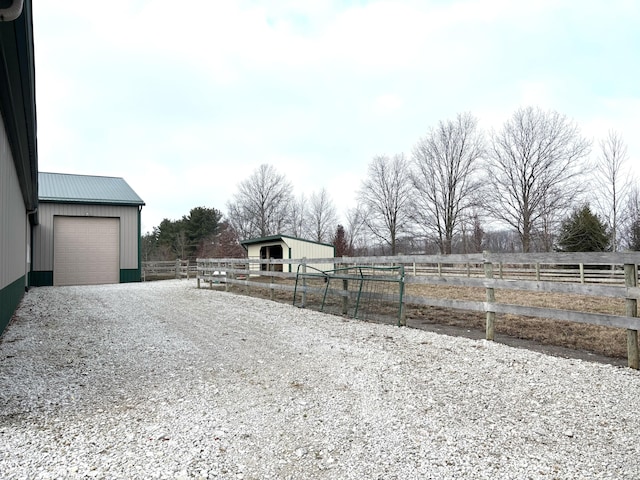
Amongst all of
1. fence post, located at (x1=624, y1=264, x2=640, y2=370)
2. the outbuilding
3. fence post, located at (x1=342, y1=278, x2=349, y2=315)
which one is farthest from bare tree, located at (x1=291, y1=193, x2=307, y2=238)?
fence post, located at (x1=624, y1=264, x2=640, y2=370)

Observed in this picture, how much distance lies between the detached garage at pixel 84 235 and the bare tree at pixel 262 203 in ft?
83.7

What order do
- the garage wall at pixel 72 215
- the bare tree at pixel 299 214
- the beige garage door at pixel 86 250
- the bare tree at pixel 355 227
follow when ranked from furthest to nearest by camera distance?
the bare tree at pixel 299 214 < the bare tree at pixel 355 227 < the beige garage door at pixel 86 250 < the garage wall at pixel 72 215

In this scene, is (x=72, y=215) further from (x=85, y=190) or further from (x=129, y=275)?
(x=129, y=275)

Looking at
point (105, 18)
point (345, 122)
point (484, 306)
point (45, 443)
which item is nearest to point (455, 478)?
point (45, 443)

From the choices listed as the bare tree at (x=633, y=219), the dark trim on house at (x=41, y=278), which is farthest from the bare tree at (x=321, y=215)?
the dark trim on house at (x=41, y=278)

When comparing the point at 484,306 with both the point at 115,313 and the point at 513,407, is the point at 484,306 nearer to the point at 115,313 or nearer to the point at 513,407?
the point at 513,407

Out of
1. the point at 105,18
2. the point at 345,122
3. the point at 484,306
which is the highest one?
Answer: the point at 345,122

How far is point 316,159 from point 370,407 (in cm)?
2695

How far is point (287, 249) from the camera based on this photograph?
73.2 ft

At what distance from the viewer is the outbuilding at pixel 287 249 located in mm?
22188

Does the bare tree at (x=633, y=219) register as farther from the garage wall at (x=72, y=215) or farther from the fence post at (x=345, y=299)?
the garage wall at (x=72, y=215)

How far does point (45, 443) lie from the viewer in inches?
97.3

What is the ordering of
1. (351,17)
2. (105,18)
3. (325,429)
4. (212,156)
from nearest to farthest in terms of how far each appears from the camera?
(325,429) < (105,18) < (351,17) < (212,156)

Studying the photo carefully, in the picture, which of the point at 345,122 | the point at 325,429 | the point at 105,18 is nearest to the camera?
the point at 325,429
